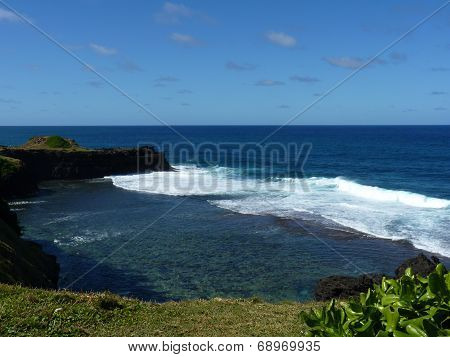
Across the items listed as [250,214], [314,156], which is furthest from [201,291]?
[314,156]

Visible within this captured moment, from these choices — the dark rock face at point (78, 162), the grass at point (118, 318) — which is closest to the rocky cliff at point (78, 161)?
the dark rock face at point (78, 162)

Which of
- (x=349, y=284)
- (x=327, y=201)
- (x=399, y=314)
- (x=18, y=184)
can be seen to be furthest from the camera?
(x=18, y=184)

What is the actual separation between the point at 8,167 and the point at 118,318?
47.7 m

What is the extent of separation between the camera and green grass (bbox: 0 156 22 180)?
2070 inches

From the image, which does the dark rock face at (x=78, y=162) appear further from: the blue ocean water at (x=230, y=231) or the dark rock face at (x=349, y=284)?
the dark rock face at (x=349, y=284)

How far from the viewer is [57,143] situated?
74.1 meters

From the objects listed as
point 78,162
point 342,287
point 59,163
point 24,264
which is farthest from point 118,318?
point 59,163

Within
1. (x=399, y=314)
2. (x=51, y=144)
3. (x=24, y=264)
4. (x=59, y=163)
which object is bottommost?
(x=24, y=264)

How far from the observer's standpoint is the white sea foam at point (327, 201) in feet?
112

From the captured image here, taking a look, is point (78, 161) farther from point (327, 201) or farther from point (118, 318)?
point (118, 318)

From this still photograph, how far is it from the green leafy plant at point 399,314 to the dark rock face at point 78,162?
65516 mm

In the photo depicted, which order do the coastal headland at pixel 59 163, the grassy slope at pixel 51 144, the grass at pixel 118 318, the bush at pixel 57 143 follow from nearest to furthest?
the grass at pixel 118 318 → the coastal headland at pixel 59 163 → the grassy slope at pixel 51 144 → the bush at pixel 57 143

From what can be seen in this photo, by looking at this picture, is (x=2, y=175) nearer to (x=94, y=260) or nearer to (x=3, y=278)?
(x=94, y=260)

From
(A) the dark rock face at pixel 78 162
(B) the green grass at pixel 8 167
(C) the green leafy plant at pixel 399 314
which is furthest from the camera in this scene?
(A) the dark rock face at pixel 78 162
